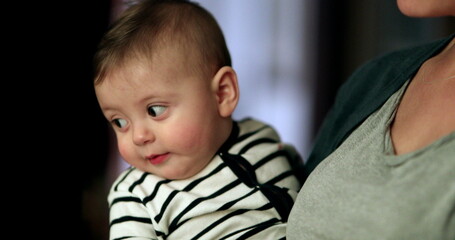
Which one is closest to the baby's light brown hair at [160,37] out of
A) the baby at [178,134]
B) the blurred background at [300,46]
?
the baby at [178,134]

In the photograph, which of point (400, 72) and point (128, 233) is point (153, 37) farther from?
point (400, 72)

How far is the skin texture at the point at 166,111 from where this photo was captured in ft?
3.25

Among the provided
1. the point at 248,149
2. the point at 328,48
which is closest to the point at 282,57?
the point at 328,48

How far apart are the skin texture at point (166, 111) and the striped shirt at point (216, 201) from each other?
4cm

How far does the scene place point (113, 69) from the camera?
1.00 meters

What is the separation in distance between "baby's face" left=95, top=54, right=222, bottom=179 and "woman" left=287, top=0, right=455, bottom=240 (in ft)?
0.83

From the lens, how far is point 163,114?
1013mm

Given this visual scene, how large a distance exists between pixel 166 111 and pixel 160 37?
145mm

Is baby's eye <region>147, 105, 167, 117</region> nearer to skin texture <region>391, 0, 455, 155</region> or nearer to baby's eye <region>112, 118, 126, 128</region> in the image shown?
baby's eye <region>112, 118, 126, 128</region>

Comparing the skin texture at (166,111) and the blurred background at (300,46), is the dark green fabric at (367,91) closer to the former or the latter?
the skin texture at (166,111)

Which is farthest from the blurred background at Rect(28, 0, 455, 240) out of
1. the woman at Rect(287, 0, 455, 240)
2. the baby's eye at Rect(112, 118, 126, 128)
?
the woman at Rect(287, 0, 455, 240)

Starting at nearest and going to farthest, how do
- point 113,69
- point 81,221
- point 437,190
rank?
point 437,190 → point 113,69 → point 81,221

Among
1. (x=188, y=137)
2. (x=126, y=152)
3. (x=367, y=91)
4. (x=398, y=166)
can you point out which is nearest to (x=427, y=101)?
(x=398, y=166)

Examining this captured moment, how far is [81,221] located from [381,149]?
76 cm
